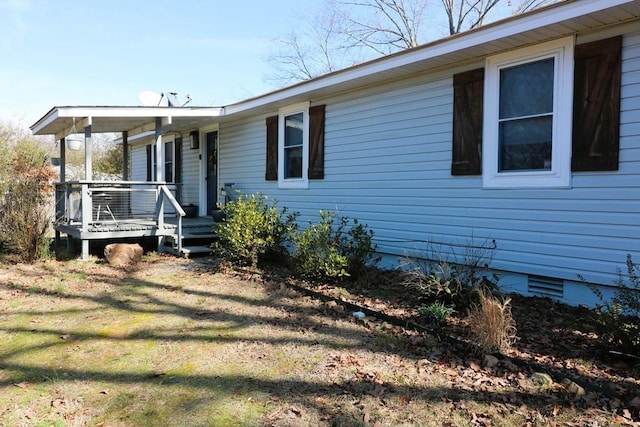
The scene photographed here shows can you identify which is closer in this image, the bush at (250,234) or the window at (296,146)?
the bush at (250,234)

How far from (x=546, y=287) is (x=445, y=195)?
1.68 metres

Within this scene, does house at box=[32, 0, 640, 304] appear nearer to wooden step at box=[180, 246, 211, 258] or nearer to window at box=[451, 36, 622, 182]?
window at box=[451, 36, 622, 182]

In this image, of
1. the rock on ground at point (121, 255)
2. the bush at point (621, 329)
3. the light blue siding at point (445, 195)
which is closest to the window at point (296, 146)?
the light blue siding at point (445, 195)

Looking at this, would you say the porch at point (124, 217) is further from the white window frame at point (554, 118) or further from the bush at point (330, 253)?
the white window frame at point (554, 118)

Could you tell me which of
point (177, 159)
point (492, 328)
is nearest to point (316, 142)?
→ point (492, 328)

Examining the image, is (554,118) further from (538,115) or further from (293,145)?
(293,145)

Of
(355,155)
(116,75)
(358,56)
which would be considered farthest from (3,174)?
(358,56)

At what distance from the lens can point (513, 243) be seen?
Answer: 5.25 meters

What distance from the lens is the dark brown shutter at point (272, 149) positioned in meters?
9.02

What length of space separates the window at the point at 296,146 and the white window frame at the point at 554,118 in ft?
10.7

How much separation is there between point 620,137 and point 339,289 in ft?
11.1

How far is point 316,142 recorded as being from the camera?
8.06 metres

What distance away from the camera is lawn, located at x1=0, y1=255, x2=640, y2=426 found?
106 inches

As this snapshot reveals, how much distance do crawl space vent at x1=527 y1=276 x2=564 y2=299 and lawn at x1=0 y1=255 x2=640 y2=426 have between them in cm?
179
